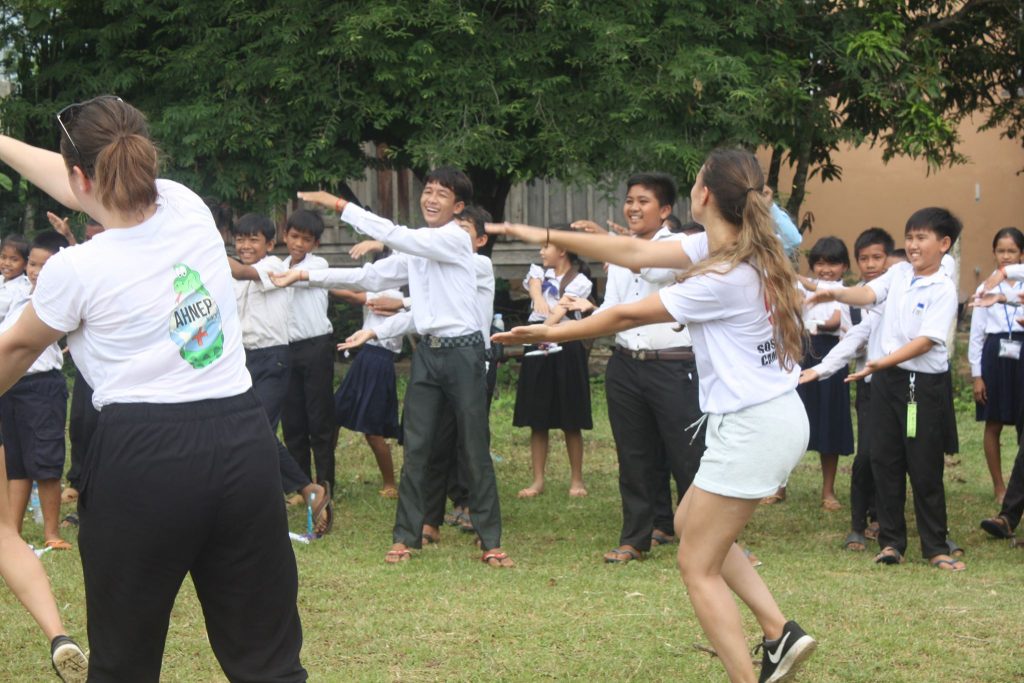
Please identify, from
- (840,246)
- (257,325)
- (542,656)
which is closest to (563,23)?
(840,246)

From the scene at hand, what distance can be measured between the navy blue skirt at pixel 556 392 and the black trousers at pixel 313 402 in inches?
56.0

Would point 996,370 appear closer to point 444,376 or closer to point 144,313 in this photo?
point 444,376

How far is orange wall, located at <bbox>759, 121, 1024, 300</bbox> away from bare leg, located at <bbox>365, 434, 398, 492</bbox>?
11405 millimetres

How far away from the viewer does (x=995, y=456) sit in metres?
8.50

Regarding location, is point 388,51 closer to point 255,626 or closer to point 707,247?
point 707,247

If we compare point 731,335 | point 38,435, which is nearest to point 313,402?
point 38,435

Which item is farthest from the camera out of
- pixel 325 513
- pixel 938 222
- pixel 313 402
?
pixel 313 402

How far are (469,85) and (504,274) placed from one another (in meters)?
6.03

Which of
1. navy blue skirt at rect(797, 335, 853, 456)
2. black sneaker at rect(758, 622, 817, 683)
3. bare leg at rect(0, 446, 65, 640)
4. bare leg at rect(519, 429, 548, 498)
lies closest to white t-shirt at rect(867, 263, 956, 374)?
navy blue skirt at rect(797, 335, 853, 456)

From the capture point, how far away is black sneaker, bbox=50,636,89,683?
4270mm

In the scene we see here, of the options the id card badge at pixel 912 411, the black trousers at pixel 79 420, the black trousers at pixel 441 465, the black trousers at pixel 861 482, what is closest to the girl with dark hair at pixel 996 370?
the black trousers at pixel 861 482

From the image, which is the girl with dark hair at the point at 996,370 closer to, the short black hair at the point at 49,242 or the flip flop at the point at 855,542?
the flip flop at the point at 855,542

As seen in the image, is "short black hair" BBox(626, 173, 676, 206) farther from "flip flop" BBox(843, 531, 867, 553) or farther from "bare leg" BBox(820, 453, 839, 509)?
"bare leg" BBox(820, 453, 839, 509)

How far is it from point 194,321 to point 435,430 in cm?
369
